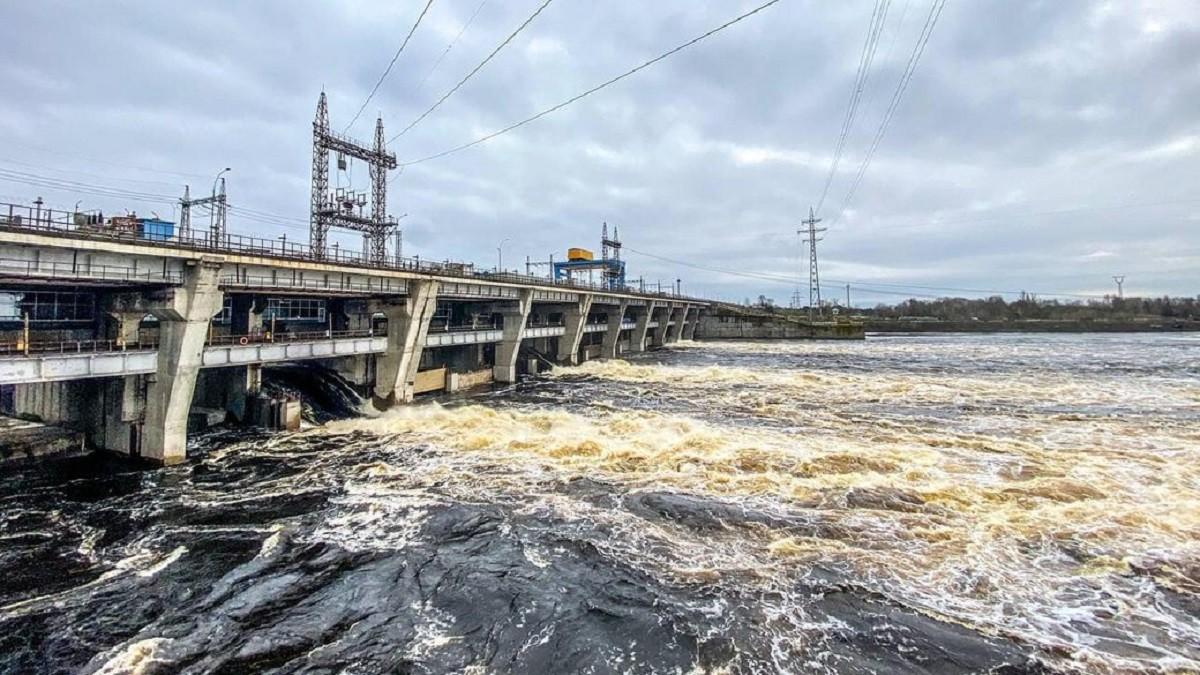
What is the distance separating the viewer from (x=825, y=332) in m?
108

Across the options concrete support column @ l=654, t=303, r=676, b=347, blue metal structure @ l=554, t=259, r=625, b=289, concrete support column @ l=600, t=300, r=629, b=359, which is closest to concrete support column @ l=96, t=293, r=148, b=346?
concrete support column @ l=600, t=300, r=629, b=359

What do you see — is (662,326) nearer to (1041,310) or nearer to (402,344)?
(402,344)

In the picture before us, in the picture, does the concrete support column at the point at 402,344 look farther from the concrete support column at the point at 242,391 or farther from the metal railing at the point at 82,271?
the metal railing at the point at 82,271

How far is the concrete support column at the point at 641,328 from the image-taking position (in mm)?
80750

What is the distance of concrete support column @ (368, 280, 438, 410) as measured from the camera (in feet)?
107

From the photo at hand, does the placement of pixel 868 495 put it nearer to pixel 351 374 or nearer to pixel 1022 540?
pixel 1022 540

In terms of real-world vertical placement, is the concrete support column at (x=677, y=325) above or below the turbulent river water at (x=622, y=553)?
above

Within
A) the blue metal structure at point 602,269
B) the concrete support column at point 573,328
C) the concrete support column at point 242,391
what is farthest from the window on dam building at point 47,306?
the blue metal structure at point 602,269

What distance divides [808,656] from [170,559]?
13.9 metres

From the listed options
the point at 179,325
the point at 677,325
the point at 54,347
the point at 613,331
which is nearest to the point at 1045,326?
the point at 677,325

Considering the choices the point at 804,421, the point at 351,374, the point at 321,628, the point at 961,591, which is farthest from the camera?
the point at 351,374

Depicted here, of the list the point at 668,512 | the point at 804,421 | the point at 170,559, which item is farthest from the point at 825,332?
the point at 170,559

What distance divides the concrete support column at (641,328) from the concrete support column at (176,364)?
6287 centimetres

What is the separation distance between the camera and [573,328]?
188 feet
